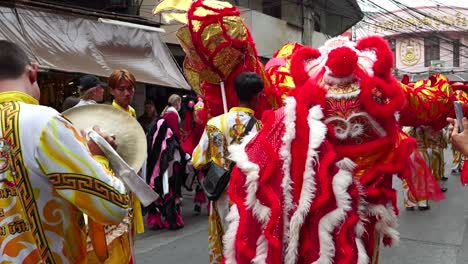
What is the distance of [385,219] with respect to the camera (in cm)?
264

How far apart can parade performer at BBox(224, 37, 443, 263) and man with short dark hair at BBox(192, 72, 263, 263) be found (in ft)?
2.93

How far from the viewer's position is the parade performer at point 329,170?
2.51 metres

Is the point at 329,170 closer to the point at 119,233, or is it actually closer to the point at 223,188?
the point at 223,188

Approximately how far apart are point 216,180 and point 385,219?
1.28 meters

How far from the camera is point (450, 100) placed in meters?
6.48

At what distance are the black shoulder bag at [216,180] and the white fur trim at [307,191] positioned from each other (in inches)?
43.4

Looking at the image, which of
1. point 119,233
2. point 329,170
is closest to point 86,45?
point 119,233

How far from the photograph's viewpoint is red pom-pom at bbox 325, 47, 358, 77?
2.70 meters

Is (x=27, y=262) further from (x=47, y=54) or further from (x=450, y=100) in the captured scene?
(x=47, y=54)

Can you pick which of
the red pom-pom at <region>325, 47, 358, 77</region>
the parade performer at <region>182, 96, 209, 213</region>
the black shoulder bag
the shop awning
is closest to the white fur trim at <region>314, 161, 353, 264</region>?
the red pom-pom at <region>325, 47, 358, 77</region>

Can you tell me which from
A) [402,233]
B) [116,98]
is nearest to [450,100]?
[402,233]

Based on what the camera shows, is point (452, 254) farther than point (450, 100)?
No

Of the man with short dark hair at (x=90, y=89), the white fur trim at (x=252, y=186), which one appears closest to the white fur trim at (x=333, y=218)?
the white fur trim at (x=252, y=186)

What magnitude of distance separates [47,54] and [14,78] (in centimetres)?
657
